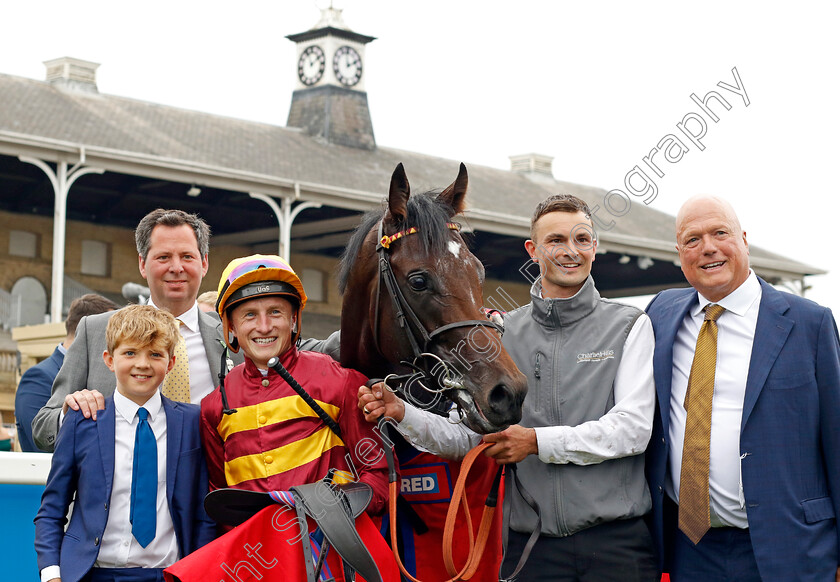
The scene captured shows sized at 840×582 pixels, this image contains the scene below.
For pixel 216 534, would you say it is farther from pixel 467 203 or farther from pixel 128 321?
pixel 467 203

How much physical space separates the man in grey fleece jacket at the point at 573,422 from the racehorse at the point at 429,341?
144 mm

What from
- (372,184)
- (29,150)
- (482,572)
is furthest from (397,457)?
(372,184)

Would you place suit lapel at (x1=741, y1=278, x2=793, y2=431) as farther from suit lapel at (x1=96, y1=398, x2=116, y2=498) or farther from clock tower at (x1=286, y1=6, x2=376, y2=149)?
clock tower at (x1=286, y1=6, x2=376, y2=149)

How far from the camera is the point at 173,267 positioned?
3.36 m

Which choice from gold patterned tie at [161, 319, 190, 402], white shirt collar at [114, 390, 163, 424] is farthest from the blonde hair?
gold patterned tie at [161, 319, 190, 402]

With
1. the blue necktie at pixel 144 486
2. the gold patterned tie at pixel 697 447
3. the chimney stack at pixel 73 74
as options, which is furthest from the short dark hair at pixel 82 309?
the chimney stack at pixel 73 74

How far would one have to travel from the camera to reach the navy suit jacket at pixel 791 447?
2664mm

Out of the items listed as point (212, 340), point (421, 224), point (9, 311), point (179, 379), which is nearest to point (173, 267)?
point (212, 340)

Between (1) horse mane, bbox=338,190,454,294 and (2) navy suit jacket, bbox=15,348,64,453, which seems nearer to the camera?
(1) horse mane, bbox=338,190,454,294

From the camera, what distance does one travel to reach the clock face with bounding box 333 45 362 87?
85.1ft

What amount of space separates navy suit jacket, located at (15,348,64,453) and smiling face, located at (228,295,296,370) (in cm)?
225

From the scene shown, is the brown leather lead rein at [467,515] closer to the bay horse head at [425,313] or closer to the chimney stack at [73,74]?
the bay horse head at [425,313]

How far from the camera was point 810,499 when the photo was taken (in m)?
2.72

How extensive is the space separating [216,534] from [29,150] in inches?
511
